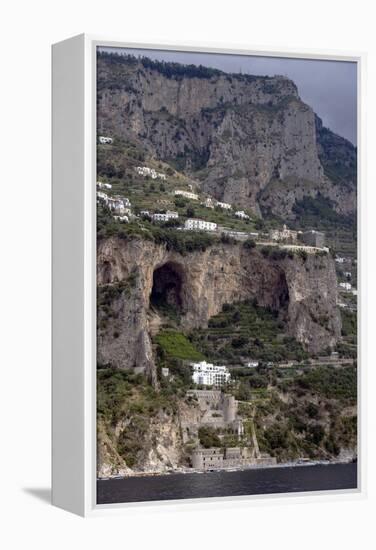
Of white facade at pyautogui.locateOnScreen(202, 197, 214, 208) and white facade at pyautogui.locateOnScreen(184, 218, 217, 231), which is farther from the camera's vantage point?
white facade at pyautogui.locateOnScreen(202, 197, 214, 208)

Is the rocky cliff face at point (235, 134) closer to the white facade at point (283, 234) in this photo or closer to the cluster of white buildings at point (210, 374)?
the white facade at point (283, 234)

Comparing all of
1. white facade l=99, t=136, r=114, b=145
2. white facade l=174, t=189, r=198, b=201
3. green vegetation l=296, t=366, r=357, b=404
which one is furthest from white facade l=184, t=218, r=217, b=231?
green vegetation l=296, t=366, r=357, b=404

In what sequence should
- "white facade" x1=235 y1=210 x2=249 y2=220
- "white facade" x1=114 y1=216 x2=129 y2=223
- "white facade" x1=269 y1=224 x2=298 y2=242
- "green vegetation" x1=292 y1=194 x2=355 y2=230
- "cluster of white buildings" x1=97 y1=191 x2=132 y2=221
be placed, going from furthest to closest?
1. "green vegetation" x1=292 y1=194 x2=355 y2=230
2. "white facade" x1=269 y1=224 x2=298 y2=242
3. "white facade" x1=235 y1=210 x2=249 y2=220
4. "white facade" x1=114 y1=216 x2=129 y2=223
5. "cluster of white buildings" x1=97 y1=191 x2=132 y2=221

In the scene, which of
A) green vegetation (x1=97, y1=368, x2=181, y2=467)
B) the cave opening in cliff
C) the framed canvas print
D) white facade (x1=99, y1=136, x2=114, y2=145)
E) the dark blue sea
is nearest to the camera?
the framed canvas print

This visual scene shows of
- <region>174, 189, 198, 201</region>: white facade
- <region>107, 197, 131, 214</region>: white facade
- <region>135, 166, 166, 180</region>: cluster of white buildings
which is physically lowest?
<region>107, 197, 131, 214</region>: white facade

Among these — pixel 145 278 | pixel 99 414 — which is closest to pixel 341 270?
pixel 145 278

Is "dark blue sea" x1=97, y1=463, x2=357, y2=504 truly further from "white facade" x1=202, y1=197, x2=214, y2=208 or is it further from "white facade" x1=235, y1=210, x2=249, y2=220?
"white facade" x1=202, y1=197, x2=214, y2=208
